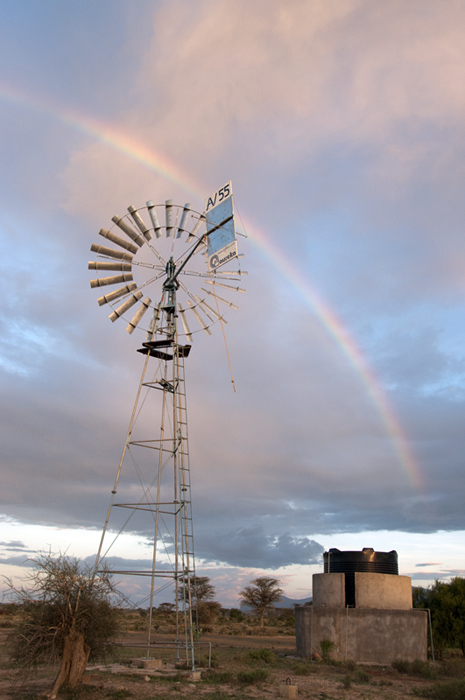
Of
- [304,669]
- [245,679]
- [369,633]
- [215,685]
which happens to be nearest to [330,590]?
[369,633]

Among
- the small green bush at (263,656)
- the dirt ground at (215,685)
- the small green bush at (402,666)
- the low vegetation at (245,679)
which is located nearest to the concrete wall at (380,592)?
the low vegetation at (245,679)

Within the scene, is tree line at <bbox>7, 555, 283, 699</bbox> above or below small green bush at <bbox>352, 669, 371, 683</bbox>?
above

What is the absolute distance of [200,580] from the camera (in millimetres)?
73062

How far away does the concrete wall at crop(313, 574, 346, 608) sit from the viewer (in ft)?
96.1

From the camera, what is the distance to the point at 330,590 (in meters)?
29.6

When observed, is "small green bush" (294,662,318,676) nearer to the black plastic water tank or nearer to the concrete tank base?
the concrete tank base

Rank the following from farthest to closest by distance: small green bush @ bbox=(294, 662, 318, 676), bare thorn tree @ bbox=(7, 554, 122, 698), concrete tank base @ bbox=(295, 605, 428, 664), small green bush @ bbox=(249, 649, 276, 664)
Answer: concrete tank base @ bbox=(295, 605, 428, 664), small green bush @ bbox=(249, 649, 276, 664), small green bush @ bbox=(294, 662, 318, 676), bare thorn tree @ bbox=(7, 554, 122, 698)

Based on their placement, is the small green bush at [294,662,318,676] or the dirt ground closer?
the dirt ground

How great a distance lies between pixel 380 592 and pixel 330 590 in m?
2.64

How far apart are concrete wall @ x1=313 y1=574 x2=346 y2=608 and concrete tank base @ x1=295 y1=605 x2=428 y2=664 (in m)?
1.13

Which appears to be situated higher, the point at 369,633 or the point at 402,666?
the point at 369,633

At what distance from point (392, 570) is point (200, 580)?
48.6 metres

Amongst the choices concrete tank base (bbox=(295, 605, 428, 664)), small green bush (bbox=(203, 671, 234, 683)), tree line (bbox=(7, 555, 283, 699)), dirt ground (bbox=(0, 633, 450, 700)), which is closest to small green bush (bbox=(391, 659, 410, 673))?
concrete tank base (bbox=(295, 605, 428, 664))

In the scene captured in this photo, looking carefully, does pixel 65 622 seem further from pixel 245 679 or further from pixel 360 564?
pixel 360 564
